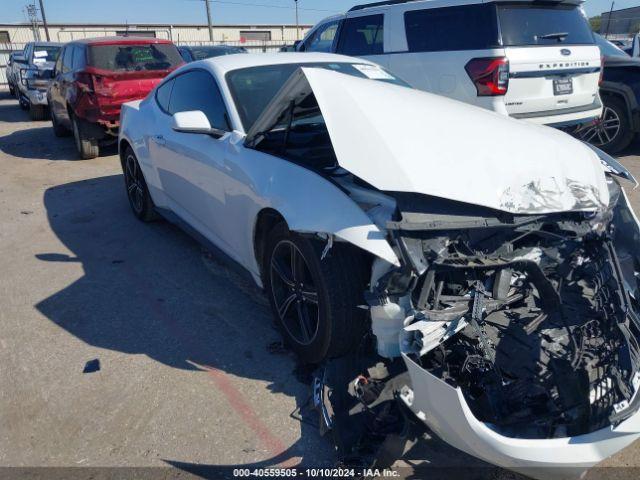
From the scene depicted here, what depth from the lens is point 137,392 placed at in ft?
9.62

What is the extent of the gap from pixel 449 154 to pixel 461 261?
1.91 ft

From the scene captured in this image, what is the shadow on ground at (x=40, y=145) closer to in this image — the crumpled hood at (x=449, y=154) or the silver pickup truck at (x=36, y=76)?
the silver pickup truck at (x=36, y=76)

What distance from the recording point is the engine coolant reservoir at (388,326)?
2.22m

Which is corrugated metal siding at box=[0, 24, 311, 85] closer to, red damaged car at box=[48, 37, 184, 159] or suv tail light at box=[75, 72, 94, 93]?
red damaged car at box=[48, 37, 184, 159]

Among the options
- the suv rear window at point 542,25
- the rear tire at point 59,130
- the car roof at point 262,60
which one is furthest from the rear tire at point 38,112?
the suv rear window at point 542,25

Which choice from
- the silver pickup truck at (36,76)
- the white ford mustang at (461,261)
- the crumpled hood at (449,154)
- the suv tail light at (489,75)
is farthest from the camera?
the silver pickup truck at (36,76)

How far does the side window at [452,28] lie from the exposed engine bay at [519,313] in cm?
410

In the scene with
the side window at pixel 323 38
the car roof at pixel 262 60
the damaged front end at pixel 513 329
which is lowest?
the damaged front end at pixel 513 329

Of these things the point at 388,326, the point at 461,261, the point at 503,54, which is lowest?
the point at 388,326

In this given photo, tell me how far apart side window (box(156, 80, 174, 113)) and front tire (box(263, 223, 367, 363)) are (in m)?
2.36

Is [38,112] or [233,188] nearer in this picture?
[233,188]

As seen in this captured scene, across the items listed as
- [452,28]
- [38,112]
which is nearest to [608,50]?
[452,28]

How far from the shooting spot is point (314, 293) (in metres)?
2.75

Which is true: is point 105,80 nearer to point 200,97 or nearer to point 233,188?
point 200,97
